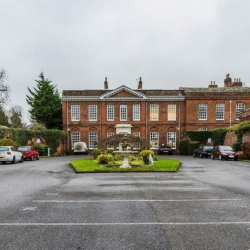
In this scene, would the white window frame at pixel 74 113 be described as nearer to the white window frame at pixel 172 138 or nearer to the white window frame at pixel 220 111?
the white window frame at pixel 172 138

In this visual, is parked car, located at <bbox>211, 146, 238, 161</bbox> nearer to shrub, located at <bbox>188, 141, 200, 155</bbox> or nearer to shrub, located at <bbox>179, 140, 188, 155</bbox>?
shrub, located at <bbox>188, 141, 200, 155</bbox>

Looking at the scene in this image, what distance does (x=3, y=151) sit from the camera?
2583 centimetres

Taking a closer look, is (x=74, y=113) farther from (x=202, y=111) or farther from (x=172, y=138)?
(x=202, y=111)

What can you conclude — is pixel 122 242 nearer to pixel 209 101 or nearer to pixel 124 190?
pixel 124 190

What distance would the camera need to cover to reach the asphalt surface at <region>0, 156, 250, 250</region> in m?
5.32

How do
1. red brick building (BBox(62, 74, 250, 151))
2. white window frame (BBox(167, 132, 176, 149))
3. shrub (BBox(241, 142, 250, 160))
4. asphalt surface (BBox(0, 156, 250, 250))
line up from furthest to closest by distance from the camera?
white window frame (BBox(167, 132, 176, 149)), red brick building (BBox(62, 74, 250, 151)), shrub (BBox(241, 142, 250, 160)), asphalt surface (BBox(0, 156, 250, 250))

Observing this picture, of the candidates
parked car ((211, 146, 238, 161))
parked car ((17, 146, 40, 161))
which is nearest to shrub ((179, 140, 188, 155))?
parked car ((211, 146, 238, 161))

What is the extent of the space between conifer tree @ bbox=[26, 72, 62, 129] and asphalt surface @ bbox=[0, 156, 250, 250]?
46.6m

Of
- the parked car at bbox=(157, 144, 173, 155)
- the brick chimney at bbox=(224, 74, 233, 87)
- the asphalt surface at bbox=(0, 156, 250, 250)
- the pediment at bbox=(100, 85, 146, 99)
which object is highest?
the brick chimney at bbox=(224, 74, 233, 87)

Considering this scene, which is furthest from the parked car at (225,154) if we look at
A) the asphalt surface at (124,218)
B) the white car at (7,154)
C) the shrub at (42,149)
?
the shrub at (42,149)

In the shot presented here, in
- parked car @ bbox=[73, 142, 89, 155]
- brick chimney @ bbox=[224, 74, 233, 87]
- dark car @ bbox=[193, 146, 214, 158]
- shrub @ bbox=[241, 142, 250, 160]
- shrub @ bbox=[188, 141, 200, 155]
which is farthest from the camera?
brick chimney @ bbox=[224, 74, 233, 87]

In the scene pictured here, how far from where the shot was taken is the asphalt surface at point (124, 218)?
5320 mm

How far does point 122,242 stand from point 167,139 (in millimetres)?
44515

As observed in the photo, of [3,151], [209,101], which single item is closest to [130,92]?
[209,101]
